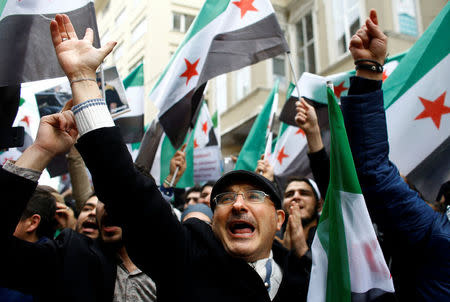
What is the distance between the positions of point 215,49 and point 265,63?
33.3 feet

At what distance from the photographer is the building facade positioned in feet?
19.5

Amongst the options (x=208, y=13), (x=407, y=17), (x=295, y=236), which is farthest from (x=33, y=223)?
(x=407, y=17)

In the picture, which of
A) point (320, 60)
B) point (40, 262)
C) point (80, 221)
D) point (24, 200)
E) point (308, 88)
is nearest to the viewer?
point (24, 200)

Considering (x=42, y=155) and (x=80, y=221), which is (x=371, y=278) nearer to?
(x=42, y=155)

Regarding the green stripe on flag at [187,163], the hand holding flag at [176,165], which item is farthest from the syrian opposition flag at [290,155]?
the hand holding flag at [176,165]

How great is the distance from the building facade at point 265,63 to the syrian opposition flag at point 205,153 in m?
1.00

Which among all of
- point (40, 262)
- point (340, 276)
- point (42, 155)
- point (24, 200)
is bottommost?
point (340, 276)

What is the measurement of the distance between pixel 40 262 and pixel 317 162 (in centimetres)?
163

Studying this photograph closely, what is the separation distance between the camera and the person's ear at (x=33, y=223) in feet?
7.27

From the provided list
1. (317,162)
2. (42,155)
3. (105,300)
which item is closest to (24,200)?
(42,155)

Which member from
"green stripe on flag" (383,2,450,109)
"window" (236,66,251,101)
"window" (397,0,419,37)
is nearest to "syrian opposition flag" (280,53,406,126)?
"green stripe on flag" (383,2,450,109)

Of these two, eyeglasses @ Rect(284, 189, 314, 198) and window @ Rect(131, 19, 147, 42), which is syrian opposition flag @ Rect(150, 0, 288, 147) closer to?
eyeglasses @ Rect(284, 189, 314, 198)

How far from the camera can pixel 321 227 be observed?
1.76 m

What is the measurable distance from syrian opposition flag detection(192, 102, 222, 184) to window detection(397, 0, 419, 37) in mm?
5754
